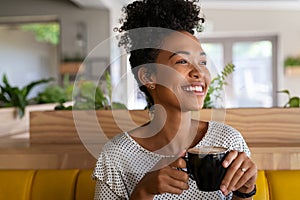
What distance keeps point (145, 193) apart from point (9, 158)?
2.17ft

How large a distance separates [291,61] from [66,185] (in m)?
5.43

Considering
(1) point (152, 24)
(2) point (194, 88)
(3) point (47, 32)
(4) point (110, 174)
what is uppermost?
(1) point (152, 24)

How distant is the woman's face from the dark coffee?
17 centimetres

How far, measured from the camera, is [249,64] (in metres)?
6.39

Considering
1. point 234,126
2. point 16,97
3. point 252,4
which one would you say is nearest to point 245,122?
point 234,126

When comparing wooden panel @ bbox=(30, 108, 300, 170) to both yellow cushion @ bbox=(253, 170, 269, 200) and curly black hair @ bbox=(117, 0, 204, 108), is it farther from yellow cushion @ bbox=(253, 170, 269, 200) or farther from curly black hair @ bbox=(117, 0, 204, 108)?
curly black hair @ bbox=(117, 0, 204, 108)

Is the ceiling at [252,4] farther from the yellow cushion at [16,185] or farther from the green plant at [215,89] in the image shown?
the yellow cushion at [16,185]

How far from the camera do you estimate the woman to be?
3.11ft

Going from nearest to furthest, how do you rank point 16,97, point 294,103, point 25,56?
point 294,103
point 16,97
point 25,56

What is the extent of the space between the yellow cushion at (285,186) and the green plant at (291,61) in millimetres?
5219

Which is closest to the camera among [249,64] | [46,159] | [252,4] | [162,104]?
[162,104]

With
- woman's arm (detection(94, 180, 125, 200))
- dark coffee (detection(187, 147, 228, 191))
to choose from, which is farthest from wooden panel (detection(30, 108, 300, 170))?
dark coffee (detection(187, 147, 228, 191))

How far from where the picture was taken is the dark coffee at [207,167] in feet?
2.60

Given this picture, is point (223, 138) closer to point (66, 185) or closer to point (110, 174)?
point (110, 174)
